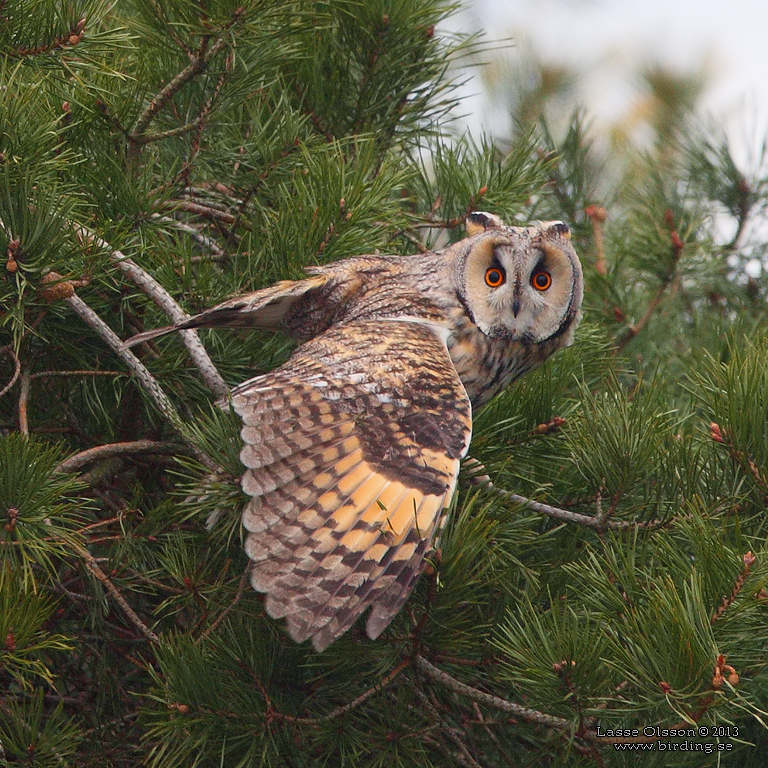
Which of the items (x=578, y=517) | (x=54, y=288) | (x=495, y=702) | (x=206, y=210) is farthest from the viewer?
(x=206, y=210)

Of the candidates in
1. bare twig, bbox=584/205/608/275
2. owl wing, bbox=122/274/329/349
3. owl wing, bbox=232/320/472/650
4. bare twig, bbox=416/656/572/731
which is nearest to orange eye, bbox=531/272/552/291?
owl wing, bbox=232/320/472/650

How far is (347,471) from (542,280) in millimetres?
855

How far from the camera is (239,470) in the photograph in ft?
5.23

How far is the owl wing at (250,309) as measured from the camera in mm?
1890

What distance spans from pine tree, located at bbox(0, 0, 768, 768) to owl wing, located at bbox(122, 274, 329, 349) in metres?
0.05

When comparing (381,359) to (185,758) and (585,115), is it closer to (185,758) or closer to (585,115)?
(185,758)

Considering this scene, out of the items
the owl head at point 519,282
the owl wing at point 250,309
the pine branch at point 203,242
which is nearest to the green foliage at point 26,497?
the owl wing at point 250,309

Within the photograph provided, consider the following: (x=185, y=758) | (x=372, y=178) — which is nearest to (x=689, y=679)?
(x=185, y=758)

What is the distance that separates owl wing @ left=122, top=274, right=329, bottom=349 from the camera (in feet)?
6.20

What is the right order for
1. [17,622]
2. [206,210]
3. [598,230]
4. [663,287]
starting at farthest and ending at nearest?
[598,230] < [663,287] < [206,210] < [17,622]

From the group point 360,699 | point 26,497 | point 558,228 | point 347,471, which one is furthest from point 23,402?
point 558,228

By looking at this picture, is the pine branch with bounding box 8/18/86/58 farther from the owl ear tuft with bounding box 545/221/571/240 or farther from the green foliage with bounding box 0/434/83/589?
the owl ear tuft with bounding box 545/221/571/240

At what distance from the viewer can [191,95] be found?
2023mm

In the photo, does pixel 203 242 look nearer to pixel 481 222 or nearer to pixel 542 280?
pixel 481 222
